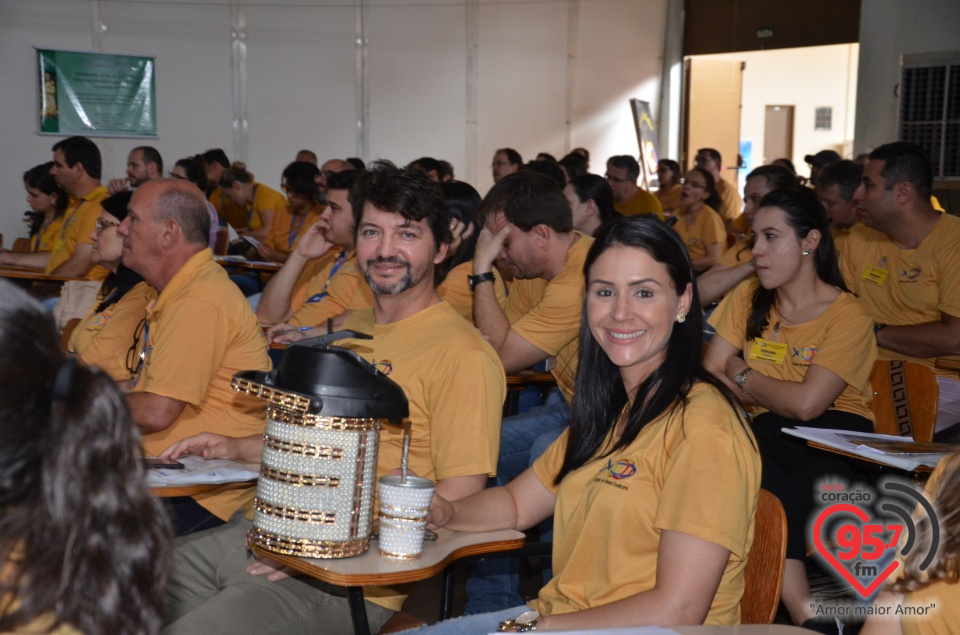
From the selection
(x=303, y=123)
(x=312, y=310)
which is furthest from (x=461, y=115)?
(x=312, y=310)

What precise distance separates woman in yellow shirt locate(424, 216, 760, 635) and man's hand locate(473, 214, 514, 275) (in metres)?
1.74

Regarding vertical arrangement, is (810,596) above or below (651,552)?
below

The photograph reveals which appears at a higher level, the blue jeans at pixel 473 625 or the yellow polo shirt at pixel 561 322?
the yellow polo shirt at pixel 561 322

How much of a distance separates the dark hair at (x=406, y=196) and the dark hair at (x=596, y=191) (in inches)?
107

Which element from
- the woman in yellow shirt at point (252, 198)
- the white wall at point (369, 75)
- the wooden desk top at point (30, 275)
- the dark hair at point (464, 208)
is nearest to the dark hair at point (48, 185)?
the wooden desk top at point (30, 275)

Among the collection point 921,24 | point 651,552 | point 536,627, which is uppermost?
point 921,24

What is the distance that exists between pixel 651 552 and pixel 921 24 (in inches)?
372

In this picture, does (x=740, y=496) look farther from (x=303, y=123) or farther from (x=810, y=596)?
(x=303, y=123)

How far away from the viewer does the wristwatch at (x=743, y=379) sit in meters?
3.16

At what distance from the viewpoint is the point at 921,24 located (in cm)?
951

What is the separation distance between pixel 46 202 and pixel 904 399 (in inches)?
220

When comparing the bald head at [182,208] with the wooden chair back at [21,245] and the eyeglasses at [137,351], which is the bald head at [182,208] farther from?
the wooden chair back at [21,245]

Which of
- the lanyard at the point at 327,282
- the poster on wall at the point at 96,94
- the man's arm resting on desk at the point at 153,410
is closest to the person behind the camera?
the man's arm resting on desk at the point at 153,410

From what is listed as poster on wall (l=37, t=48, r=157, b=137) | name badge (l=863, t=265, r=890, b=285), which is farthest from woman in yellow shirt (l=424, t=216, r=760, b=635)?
poster on wall (l=37, t=48, r=157, b=137)
